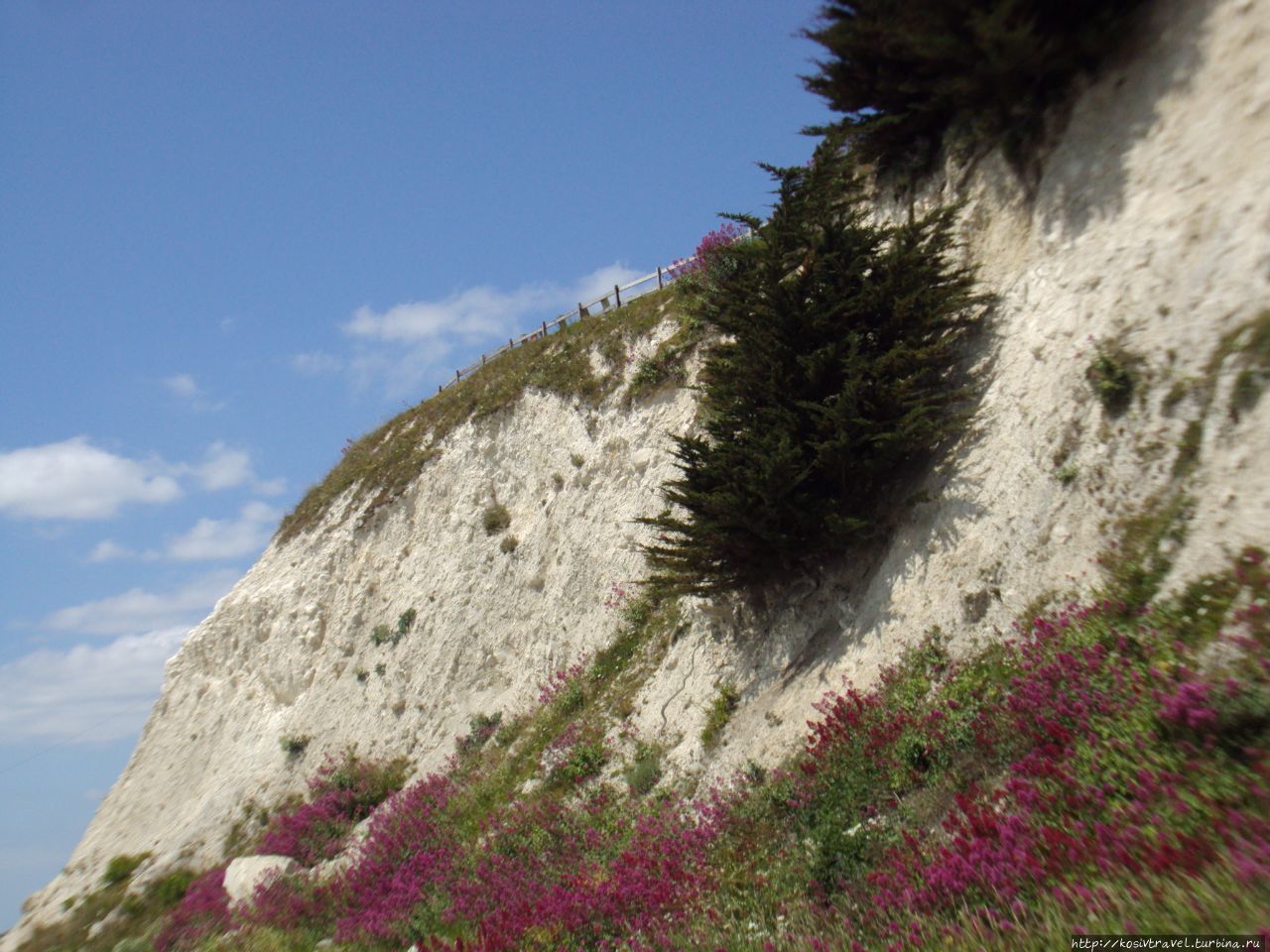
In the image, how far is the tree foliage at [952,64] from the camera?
34.7ft

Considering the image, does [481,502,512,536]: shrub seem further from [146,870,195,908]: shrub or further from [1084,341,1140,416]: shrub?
[1084,341,1140,416]: shrub

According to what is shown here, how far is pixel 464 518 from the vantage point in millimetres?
23000

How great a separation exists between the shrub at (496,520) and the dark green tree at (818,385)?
9.82 m

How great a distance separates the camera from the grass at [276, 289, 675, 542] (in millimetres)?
21734

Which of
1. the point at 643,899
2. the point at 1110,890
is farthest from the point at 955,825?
the point at 643,899

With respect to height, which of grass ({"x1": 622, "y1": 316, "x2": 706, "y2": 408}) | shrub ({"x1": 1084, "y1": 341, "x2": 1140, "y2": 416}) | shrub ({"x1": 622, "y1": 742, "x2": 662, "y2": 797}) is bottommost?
shrub ({"x1": 622, "y1": 742, "x2": 662, "y2": 797})

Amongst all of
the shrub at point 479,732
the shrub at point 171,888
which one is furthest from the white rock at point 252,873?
the shrub at point 479,732

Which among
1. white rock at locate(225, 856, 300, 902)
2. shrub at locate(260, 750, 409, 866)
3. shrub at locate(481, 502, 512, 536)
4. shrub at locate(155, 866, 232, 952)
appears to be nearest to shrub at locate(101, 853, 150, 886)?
shrub at locate(155, 866, 232, 952)

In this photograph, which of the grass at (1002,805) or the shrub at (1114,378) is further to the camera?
the shrub at (1114,378)

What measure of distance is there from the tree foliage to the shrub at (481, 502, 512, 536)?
12394 mm

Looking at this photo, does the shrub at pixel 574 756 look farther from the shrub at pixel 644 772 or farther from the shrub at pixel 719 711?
the shrub at pixel 719 711

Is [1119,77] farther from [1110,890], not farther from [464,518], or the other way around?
[464,518]

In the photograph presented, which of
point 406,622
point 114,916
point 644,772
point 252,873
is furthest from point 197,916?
point 644,772

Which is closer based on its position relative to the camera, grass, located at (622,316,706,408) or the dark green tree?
the dark green tree
